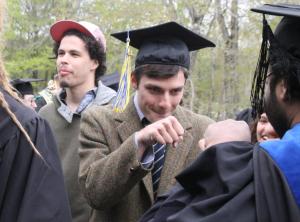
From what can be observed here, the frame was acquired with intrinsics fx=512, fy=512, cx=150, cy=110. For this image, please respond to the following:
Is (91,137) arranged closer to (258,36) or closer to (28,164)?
(28,164)

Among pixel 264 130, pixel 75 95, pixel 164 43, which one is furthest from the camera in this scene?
pixel 75 95

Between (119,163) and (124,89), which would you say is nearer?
(119,163)

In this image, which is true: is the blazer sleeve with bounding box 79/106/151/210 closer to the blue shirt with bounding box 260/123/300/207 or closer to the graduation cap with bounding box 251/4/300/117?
the graduation cap with bounding box 251/4/300/117

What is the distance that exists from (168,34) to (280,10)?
1169 millimetres

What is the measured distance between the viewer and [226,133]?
5.75ft

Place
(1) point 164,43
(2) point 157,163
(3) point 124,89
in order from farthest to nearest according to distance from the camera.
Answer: (3) point 124,89
(1) point 164,43
(2) point 157,163

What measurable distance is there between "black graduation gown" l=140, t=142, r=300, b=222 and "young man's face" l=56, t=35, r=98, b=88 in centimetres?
237

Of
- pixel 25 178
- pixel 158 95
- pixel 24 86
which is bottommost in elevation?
pixel 24 86

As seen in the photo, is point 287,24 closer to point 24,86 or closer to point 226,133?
point 226,133

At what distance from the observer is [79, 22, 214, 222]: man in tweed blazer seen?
2.42m

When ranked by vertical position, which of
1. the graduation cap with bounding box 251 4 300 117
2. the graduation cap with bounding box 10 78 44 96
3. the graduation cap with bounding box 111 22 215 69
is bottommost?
the graduation cap with bounding box 10 78 44 96

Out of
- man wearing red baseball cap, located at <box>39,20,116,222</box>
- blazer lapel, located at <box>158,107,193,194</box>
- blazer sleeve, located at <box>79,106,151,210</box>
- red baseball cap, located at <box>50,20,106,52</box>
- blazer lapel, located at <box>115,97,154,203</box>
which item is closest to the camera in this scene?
blazer sleeve, located at <box>79,106,151,210</box>

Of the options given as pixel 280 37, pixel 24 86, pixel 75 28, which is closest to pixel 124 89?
pixel 75 28

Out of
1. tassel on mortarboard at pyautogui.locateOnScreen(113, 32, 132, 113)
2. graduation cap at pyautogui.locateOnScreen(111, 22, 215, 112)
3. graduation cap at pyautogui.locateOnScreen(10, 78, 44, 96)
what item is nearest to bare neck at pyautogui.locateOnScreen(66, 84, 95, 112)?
tassel on mortarboard at pyautogui.locateOnScreen(113, 32, 132, 113)
